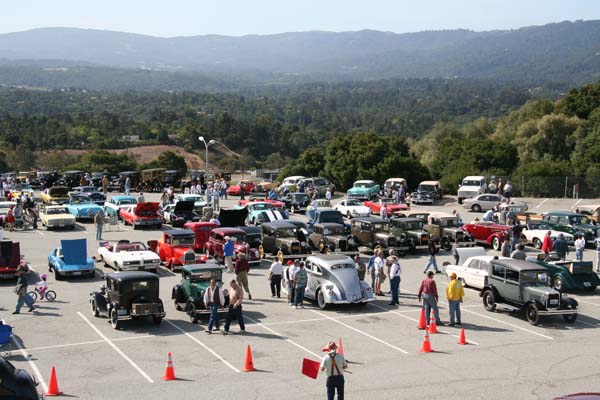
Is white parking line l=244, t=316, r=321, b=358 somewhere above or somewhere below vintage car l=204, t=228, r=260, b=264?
below

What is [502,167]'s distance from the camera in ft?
213

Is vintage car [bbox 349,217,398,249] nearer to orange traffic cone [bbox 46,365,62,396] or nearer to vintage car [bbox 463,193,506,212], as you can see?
vintage car [bbox 463,193,506,212]

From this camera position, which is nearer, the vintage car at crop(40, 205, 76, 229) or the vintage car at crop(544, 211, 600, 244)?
the vintage car at crop(544, 211, 600, 244)

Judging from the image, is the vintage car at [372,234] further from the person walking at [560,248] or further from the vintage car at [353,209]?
the vintage car at [353,209]

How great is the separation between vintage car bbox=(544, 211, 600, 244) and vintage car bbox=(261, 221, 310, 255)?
1243 cm

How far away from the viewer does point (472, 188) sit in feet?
171

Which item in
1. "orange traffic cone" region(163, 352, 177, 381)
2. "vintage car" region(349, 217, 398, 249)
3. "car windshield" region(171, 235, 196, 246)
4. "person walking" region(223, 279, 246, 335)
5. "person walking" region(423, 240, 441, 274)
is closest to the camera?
"orange traffic cone" region(163, 352, 177, 381)

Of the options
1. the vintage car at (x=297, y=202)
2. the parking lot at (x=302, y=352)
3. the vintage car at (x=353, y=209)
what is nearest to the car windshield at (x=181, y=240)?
the parking lot at (x=302, y=352)

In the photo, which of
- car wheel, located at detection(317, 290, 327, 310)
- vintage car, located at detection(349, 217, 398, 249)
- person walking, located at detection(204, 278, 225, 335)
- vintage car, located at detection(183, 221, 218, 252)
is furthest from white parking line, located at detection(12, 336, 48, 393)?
vintage car, located at detection(349, 217, 398, 249)

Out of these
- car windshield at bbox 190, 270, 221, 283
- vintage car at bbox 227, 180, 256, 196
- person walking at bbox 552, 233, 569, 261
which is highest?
car windshield at bbox 190, 270, 221, 283

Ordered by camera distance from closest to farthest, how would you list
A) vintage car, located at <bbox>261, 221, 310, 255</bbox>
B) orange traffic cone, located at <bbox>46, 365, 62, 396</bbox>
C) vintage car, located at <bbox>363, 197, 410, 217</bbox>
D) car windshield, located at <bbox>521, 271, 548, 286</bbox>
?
1. orange traffic cone, located at <bbox>46, 365, 62, 396</bbox>
2. car windshield, located at <bbox>521, 271, 548, 286</bbox>
3. vintage car, located at <bbox>261, 221, 310, 255</bbox>
4. vintage car, located at <bbox>363, 197, 410, 217</bbox>

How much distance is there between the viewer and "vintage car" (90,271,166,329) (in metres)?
20.2

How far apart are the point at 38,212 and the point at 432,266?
24.4 metres

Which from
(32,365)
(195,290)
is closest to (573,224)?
(195,290)
